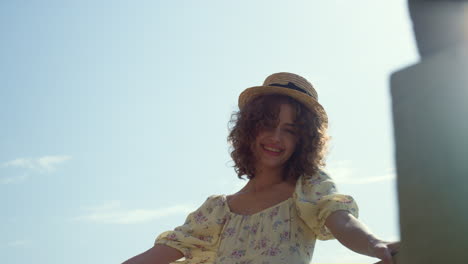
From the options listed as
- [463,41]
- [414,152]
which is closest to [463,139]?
[414,152]

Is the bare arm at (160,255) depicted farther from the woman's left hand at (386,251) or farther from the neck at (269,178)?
the woman's left hand at (386,251)

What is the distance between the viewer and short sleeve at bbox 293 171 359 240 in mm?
2590

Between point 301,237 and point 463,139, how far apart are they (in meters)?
1.80

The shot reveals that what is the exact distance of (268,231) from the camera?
9.34ft

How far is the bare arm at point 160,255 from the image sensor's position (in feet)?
10.0

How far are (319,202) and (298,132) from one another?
497 mm

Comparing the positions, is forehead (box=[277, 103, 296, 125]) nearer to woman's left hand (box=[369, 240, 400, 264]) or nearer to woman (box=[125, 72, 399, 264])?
woman (box=[125, 72, 399, 264])

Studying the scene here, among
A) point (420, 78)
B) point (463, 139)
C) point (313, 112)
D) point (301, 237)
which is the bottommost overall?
point (301, 237)

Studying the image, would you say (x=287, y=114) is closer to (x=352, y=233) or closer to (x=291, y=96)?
(x=291, y=96)

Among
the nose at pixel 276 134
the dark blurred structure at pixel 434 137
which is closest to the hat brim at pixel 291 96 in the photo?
the nose at pixel 276 134

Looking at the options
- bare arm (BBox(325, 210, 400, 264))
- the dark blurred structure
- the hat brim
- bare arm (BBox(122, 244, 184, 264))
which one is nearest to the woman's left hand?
bare arm (BBox(325, 210, 400, 264))

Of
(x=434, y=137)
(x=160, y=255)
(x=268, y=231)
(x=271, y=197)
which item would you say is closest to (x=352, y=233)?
(x=268, y=231)

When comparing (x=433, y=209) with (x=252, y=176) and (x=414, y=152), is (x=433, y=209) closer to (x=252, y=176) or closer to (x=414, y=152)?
(x=414, y=152)

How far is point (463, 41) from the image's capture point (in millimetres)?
1158
